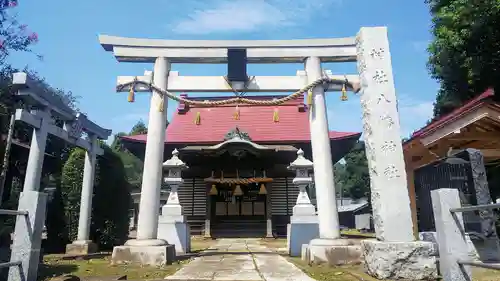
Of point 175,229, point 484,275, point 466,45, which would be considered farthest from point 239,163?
point 484,275

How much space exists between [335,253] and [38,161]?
7.69 m

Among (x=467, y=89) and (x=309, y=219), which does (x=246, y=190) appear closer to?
(x=309, y=219)

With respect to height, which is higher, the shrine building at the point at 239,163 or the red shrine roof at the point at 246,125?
the red shrine roof at the point at 246,125

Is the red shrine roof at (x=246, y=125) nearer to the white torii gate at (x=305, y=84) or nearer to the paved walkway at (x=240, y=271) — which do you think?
the white torii gate at (x=305, y=84)

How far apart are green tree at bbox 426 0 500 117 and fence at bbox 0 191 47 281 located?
1364 cm

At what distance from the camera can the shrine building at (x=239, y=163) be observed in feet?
53.6

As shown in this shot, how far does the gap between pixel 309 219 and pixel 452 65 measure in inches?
373

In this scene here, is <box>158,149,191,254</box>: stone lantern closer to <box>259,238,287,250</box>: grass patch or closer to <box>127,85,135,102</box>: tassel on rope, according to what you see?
<box>127,85,135,102</box>: tassel on rope

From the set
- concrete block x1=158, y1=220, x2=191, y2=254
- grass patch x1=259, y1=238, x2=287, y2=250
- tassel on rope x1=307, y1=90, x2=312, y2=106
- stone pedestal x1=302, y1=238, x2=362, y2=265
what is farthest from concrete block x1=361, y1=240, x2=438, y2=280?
grass patch x1=259, y1=238, x2=287, y2=250

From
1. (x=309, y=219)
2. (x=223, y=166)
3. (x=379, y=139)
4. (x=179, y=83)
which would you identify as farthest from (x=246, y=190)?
(x=379, y=139)

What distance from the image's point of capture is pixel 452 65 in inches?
538

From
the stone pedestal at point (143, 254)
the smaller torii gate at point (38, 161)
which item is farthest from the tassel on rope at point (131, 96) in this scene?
the stone pedestal at point (143, 254)

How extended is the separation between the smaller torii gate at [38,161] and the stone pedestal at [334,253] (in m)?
5.40

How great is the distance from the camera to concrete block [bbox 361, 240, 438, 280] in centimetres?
499
